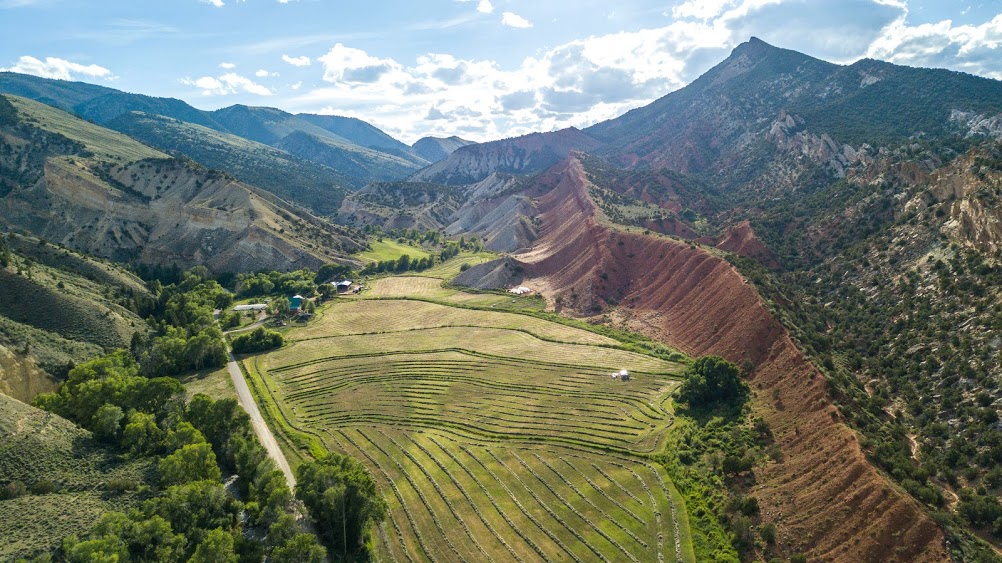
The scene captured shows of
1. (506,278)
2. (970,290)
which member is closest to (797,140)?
(506,278)

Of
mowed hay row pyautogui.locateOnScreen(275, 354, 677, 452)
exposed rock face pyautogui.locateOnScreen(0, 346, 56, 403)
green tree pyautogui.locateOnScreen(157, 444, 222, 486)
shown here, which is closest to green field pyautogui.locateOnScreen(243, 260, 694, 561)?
mowed hay row pyautogui.locateOnScreen(275, 354, 677, 452)

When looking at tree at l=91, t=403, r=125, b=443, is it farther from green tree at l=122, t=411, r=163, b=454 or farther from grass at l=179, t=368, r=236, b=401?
grass at l=179, t=368, r=236, b=401

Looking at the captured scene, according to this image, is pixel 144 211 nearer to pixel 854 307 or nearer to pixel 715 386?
pixel 715 386

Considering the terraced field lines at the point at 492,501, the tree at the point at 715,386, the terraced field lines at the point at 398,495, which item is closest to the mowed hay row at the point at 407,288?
the terraced field lines at the point at 398,495

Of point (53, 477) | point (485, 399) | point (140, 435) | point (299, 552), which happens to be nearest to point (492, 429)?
point (485, 399)

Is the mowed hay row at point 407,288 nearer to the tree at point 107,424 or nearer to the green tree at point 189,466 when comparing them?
the tree at point 107,424

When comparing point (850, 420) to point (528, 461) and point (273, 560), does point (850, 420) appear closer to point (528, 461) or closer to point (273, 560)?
point (528, 461)
